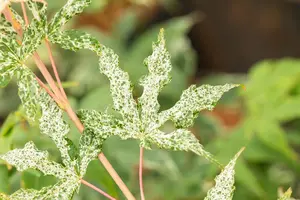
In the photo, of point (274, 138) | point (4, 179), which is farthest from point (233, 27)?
point (4, 179)

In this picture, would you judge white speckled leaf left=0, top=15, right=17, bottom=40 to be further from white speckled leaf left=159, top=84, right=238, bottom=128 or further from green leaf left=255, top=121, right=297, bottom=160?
green leaf left=255, top=121, right=297, bottom=160

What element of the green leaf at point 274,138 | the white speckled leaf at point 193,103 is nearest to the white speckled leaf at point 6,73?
the white speckled leaf at point 193,103

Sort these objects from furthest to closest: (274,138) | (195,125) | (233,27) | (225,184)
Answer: (233,27)
(195,125)
(274,138)
(225,184)

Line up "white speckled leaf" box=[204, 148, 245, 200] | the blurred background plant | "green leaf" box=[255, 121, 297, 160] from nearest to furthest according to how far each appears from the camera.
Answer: "white speckled leaf" box=[204, 148, 245, 200] → the blurred background plant → "green leaf" box=[255, 121, 297, 160]

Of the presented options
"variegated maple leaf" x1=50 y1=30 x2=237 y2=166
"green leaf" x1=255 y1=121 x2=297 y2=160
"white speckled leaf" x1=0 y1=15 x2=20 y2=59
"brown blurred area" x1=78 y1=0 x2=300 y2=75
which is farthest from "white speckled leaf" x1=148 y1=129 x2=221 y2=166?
"brown blurred area" x1=78 y1=0 x2=300 y2=75

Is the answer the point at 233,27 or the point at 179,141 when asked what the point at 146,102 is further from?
the point at 233,27

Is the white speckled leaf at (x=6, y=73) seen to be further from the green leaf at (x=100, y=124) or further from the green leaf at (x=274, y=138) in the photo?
the green leaf at (x=274, y=138)

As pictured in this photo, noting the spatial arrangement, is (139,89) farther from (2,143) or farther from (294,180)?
(2,143)
